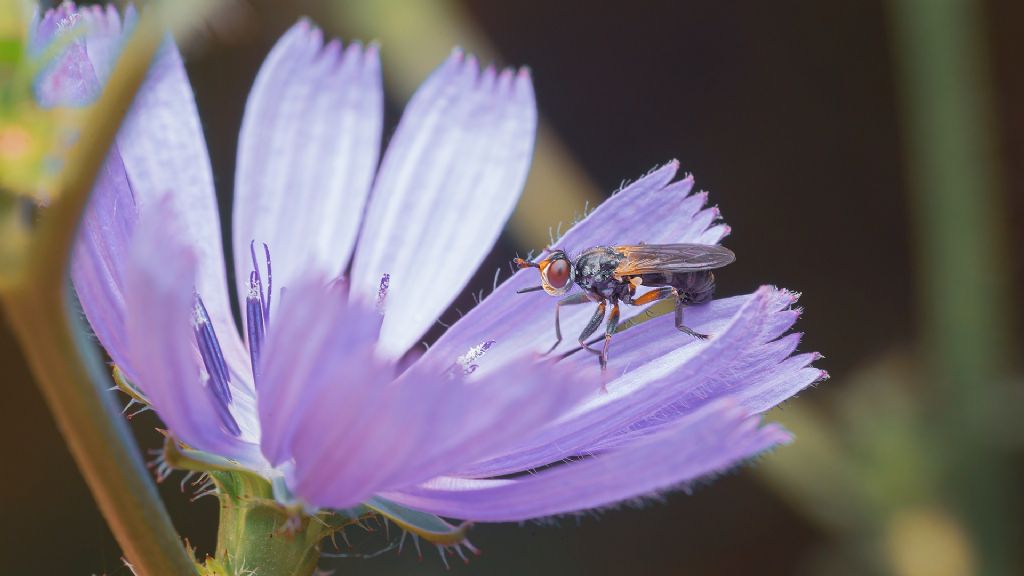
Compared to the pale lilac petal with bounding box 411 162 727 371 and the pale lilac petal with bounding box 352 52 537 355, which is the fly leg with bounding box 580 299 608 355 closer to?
the pale lilac petal with bounding box 411 162 727 371

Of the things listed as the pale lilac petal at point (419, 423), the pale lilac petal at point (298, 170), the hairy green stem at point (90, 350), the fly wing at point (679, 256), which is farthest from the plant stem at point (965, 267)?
the hairy green stem at point (90, 350)

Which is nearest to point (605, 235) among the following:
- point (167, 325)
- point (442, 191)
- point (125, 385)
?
point (442, 191)

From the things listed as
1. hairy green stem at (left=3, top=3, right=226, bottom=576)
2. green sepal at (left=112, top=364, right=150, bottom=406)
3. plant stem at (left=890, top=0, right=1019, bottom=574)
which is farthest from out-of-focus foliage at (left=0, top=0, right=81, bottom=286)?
plant stem at (left=890, top=0, right=1019, bottom=574)

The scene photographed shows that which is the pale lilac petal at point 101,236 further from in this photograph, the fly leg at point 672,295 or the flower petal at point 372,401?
the fly leg at point 672,295

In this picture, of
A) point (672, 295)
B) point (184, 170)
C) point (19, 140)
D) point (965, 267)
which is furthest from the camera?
point (965, 267)

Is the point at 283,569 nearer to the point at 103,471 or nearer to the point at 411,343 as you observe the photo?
the point at 103,471

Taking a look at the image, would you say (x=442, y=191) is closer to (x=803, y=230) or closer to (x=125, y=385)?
(x=125, y=385)
